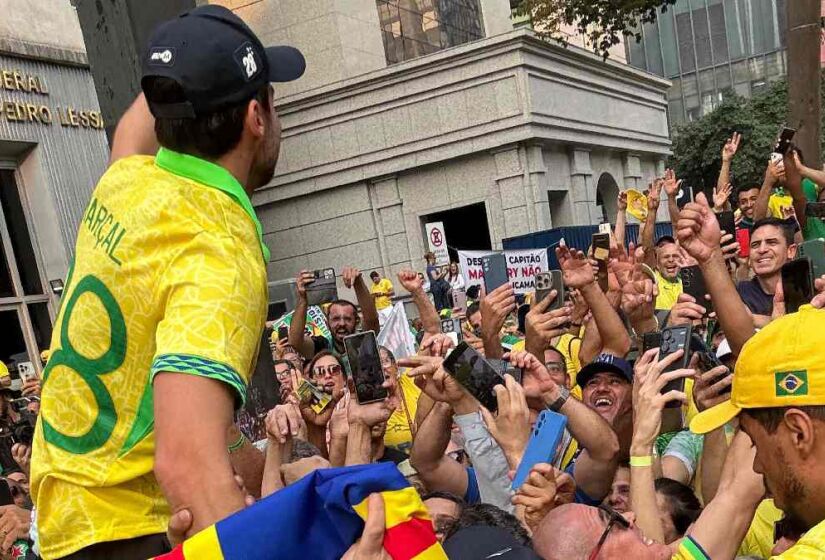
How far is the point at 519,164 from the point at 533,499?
53.7 feet

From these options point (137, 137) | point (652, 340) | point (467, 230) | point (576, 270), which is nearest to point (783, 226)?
point (576, 270)

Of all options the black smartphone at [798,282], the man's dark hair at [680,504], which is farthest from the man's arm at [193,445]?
the black smartphone at [798,282]

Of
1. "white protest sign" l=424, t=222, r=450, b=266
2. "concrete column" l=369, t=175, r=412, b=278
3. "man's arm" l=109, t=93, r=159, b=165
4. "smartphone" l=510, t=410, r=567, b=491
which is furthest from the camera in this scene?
"concrete column" l=369, t=175, r=412, b=278

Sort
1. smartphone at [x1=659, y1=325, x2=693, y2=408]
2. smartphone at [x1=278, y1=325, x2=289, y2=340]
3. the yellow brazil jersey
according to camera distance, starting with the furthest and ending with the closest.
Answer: smartphone at [x1=278, y1=325, x2=289, y2=340] → smartphone at [x1=659, y1=325, x2=693, y2=408] → the yellow brazil jersey

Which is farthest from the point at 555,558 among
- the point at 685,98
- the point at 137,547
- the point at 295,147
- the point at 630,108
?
the point at 685,98

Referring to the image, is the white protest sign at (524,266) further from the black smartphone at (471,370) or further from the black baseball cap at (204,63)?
the black baseball cap at (204,63)

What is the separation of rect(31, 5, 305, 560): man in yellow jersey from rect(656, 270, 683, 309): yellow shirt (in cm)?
591

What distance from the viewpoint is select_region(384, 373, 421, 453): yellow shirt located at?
17.0 ft

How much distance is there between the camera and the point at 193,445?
1265 millimetres

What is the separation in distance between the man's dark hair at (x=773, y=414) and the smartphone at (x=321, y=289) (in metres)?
5.16

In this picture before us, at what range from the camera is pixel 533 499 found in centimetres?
285

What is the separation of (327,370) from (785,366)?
378cm

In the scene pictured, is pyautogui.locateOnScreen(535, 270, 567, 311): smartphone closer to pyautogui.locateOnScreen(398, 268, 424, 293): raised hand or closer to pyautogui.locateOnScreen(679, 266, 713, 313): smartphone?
pyautogui.locateOnScreen(679, 266, 713, 313): smartphone

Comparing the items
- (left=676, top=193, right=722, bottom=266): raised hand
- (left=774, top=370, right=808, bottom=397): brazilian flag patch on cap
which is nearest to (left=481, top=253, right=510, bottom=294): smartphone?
(left=676, top=193, right=722, bottom=266): raised hand
